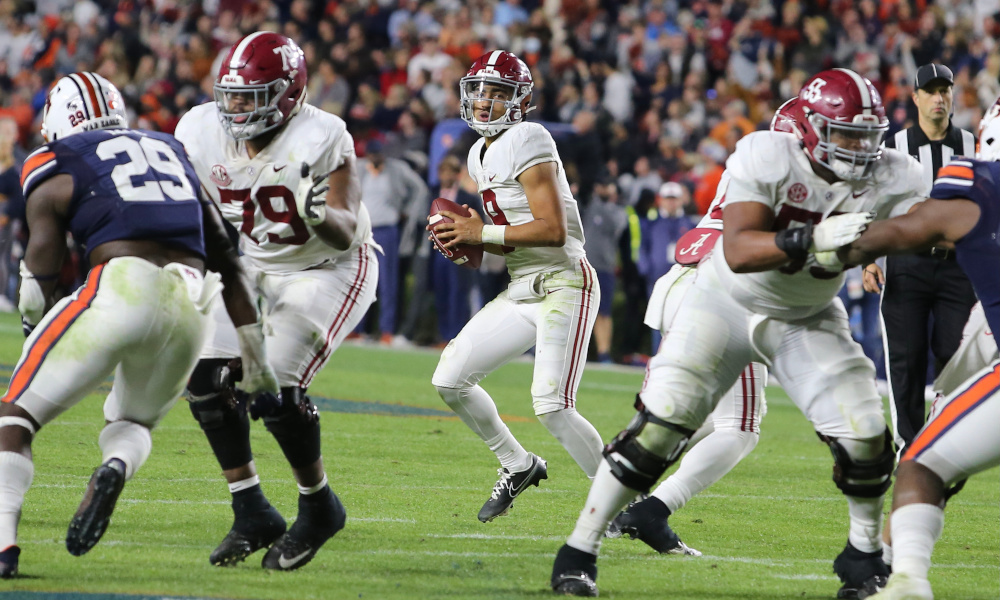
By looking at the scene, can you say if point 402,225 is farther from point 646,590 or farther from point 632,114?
point 646,590

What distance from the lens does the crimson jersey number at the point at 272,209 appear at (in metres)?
4.37

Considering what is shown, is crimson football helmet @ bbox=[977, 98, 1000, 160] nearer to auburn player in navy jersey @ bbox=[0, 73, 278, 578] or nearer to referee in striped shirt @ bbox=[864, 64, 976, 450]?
referee in striped shirt @ bbox=[864, 64, 976, 450]

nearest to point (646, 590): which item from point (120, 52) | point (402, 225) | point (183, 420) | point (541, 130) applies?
point (541, 130)

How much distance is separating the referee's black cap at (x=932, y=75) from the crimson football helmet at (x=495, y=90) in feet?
7.35

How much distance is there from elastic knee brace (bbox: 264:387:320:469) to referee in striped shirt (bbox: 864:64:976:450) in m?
3.22

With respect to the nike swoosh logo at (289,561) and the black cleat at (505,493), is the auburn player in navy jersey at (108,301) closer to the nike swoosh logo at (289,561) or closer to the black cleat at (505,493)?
the nike swoosh logo at (289,561)

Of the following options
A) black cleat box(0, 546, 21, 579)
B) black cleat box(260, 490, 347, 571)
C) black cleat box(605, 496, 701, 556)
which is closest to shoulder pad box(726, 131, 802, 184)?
black cleat box(605, 496, 701, 556)

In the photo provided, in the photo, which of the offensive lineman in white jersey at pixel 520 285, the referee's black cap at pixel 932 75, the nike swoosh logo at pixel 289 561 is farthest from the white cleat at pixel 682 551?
the referee's black cap at pixel 932 75

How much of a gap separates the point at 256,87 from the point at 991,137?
7.71 ft

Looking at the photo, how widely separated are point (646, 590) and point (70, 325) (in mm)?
1962

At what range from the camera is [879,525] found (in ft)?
13.2

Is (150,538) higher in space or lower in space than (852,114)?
lower

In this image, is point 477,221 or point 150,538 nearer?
point 150,538

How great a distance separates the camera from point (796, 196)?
3.83 metres
